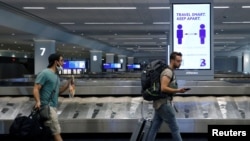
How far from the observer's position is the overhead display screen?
1081 centimetres

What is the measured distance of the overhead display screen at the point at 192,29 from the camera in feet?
35.5

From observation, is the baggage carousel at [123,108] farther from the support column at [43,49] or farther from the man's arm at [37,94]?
the support column at [43,49]

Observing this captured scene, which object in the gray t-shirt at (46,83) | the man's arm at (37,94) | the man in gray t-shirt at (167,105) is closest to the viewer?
the man's arm at (37,94)

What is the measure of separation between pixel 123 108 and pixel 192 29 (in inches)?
135

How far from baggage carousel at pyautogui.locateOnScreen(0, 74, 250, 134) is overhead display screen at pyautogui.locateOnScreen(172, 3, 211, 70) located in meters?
1.40

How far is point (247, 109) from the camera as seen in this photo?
8.43 metres

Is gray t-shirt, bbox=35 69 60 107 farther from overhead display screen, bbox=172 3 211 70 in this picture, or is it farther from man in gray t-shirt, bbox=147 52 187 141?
overhead display screen, bbox=172 3 211 70

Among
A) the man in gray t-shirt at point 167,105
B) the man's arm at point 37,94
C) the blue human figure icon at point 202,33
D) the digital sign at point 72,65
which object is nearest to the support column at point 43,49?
the digital sign at point 72,65

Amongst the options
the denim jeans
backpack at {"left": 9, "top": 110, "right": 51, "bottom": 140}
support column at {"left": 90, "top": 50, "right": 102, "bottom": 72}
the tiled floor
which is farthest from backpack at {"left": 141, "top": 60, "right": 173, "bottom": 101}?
support column at {"left": 90, "top": 50, "right": 102, "bottom": 72}

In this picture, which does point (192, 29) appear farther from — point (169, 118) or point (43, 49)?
point (43, 49)

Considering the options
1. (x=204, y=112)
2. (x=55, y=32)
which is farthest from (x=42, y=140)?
(x=55, y=32)

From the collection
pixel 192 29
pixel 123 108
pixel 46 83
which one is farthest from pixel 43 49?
pixel 46 83

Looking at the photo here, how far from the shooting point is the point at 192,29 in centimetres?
1082

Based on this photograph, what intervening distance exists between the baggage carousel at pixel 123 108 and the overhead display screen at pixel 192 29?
1398 mm
